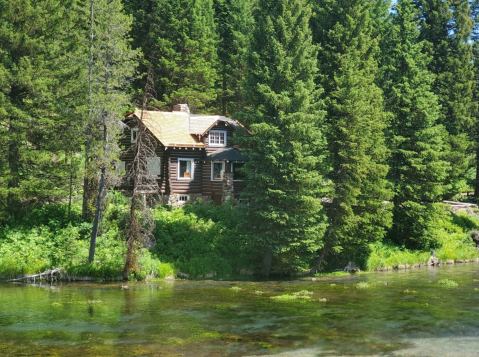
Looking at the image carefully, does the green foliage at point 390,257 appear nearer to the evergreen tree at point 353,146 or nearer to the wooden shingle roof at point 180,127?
the evergreen tree at point 353,146

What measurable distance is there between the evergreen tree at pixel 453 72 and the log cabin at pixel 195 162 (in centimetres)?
1998

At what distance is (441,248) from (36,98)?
33.4 metres

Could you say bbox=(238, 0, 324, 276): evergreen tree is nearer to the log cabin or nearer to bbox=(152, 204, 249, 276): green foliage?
bbox=(152, 204, 249, 276): green foliage

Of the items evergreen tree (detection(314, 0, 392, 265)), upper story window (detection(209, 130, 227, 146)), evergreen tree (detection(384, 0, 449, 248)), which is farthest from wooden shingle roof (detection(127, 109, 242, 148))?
evergreen tree (detection(384, 0, 449, 248))

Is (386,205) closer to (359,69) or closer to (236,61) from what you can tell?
(359,69)

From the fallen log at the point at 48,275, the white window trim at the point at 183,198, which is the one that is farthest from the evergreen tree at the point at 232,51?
the fallen log at the point at 48,275

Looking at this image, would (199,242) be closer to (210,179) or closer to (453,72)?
(210,179)

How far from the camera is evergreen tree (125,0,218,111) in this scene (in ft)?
200

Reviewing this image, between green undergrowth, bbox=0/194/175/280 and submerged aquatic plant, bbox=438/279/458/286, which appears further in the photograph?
green undergrowth, bbox=0/194/175/280

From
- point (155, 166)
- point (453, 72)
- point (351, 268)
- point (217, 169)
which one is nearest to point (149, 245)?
point (155, 166)

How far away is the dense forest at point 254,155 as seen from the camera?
33.5 m

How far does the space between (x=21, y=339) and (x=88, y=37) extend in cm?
2522

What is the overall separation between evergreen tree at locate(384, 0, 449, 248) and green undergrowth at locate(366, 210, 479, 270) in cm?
106

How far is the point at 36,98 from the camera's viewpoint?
36.4 m
